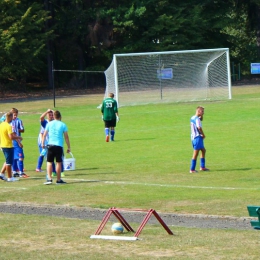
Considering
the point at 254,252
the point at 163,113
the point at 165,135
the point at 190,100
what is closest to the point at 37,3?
the point at 190,100

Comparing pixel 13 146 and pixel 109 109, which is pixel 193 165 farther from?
pixel 109 109

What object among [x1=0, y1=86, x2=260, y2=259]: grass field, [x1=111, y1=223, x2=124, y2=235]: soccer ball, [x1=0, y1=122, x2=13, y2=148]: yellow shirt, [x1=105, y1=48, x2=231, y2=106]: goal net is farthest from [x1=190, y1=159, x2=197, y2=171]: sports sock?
[x1=105, y1=48, x2=231, y2=106]: goal net

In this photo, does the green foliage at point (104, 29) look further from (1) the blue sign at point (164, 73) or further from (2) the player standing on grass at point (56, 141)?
(2) the player standing on grass at point (56, 141)

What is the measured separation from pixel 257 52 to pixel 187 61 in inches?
1014

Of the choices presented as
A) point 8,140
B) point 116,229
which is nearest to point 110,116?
point 8,140

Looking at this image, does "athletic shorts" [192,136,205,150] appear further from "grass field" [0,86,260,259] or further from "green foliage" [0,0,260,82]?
"green foliage" [0,0,260,82]

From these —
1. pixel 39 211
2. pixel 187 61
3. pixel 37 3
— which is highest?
pixel 37 3

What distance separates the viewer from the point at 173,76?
49.3m

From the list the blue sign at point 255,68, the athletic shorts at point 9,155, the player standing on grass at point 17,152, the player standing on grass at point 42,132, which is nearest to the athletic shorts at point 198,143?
the player standing on grass at point 42,132

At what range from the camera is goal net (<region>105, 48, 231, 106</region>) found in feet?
156

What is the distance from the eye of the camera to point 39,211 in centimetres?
1441

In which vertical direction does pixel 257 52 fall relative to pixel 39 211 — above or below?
above

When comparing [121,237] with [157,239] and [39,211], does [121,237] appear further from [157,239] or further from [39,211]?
[39,211]

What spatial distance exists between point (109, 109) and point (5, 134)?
9956mm
